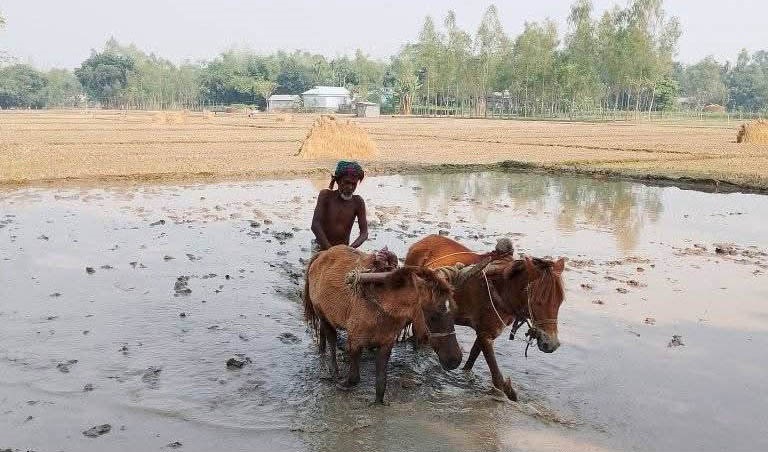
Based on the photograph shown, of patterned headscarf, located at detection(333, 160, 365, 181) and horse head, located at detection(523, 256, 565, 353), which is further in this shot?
patterned headscarf, located at detection(333, 160, 365, 181)

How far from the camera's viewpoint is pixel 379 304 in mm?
4906

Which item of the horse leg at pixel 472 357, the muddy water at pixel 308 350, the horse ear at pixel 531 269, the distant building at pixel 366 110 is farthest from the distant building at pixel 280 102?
the horse ear at pixel 531 269

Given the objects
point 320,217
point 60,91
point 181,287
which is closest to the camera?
point 320,217

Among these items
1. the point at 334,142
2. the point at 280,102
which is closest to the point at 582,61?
the point at 280,102

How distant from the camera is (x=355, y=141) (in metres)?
28.6

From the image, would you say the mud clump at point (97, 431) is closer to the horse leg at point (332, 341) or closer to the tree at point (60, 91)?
the horse leg at point (332, 341)

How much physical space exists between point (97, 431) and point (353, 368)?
6.66ft

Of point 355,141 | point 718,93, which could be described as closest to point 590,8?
point 718,93

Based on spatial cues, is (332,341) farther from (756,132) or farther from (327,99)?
(327,99)

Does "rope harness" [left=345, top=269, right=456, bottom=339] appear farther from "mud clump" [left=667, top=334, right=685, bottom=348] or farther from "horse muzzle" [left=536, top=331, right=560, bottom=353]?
"mud clump" [left=667, top=334, right=685, bottom=348]

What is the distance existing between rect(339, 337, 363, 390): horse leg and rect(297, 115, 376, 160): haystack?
22332mm

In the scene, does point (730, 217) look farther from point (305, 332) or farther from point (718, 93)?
point (718, 93)

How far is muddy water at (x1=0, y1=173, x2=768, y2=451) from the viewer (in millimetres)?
5152

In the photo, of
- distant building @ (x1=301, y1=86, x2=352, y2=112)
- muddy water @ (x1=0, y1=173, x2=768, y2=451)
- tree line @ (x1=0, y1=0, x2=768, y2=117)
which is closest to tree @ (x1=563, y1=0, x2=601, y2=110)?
tree line @ (x1=0, y1=0, x2=768, y2=117)
